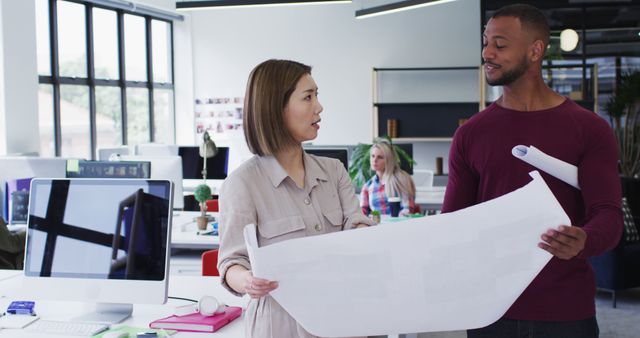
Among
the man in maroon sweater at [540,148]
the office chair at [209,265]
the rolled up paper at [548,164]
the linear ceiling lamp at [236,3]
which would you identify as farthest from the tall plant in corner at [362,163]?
the rolled up paper at [548,164]

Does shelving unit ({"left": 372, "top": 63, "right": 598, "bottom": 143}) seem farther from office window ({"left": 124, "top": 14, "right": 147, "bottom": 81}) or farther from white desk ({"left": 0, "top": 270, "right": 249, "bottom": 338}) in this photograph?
white desk ({"left": 0, "top": 270, "right": 249, "bottom": 338})

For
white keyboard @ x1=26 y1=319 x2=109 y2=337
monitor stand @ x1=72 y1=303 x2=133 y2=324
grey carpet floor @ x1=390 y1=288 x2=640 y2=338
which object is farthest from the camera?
grey carpet floor @ x1=390 y1=288 x2=640 y2=338

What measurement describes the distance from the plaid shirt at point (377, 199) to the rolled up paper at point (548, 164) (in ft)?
11.8

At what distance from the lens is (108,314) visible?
2.41m

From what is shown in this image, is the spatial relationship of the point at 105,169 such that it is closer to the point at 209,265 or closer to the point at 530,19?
the point at 209,265

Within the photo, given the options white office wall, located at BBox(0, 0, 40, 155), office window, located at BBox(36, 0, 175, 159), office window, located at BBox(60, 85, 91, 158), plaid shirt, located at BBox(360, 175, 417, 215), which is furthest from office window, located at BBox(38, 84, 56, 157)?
plaid shirt, located at BBox(360, 175, 417, 215)

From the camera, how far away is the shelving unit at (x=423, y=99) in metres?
9.88

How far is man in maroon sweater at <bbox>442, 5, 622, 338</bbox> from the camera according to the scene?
5.75 ft

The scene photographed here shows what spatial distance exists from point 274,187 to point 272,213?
0.22 ft

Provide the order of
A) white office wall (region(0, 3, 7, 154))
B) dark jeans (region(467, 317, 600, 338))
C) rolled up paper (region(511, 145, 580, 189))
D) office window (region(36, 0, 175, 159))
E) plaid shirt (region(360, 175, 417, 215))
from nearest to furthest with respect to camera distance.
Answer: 1. rolled up paper (region(511, 145, 580, 189))
2. dark jeans (region(467, 317, 600, 338))
3. plaid shirt (region(360, 175, 417, 215))
4. white office wall (region(0, 3, 7, 154))
5. office window (region(36, 0, 175, 159))

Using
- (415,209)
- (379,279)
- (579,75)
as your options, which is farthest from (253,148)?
(579,75)

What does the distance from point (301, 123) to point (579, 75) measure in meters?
7.93

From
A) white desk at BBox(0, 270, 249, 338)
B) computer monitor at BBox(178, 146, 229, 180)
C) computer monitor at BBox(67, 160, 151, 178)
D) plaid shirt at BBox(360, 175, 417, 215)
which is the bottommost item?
white desk at BBox(0, 270, 249, 338)

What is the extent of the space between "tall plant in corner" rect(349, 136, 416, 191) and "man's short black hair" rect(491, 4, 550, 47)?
168 inches
